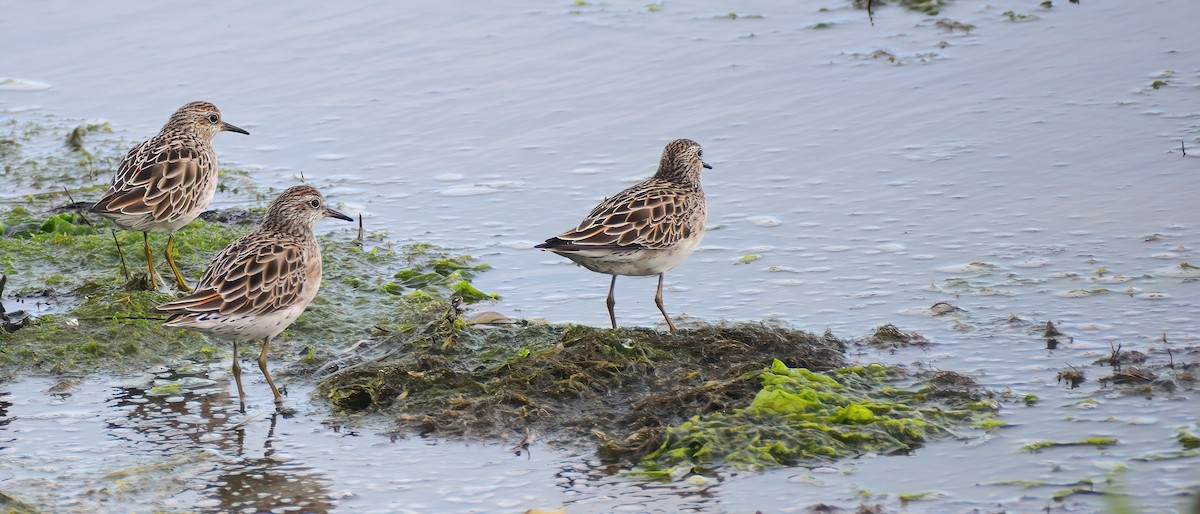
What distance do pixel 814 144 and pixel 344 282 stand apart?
4.90 metres

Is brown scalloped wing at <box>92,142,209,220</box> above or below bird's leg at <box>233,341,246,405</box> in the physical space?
above

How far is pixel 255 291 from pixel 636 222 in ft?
8.30

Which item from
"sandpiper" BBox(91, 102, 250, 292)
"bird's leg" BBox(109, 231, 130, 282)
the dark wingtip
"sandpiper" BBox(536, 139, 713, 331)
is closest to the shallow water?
"sandpiper" BBox(536, 139, 713, 331)

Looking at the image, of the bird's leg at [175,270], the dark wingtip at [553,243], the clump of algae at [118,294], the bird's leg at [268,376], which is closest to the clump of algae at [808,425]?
the dark wingtip at [553,243]

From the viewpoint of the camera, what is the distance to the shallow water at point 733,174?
7.41 m

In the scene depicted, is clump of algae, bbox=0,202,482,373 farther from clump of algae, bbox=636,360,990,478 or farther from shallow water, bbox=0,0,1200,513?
clump of algae, bbox=636,360,990,478

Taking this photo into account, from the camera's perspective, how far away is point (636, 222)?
9.46 m

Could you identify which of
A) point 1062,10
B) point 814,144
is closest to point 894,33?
point 1062,10

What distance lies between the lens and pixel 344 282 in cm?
1084

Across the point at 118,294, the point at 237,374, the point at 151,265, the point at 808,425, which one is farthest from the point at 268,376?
the point at 808,425

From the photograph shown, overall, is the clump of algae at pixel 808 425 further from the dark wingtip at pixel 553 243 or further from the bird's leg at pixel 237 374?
the bird's leg at pixel 237 374

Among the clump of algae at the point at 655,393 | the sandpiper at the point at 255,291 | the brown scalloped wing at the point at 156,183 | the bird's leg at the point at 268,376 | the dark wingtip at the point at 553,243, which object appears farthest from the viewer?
the brown scalloped wing at the point at 156,183

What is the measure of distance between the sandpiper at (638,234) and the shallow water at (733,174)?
593 mm

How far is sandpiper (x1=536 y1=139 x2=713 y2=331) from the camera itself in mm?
9289
